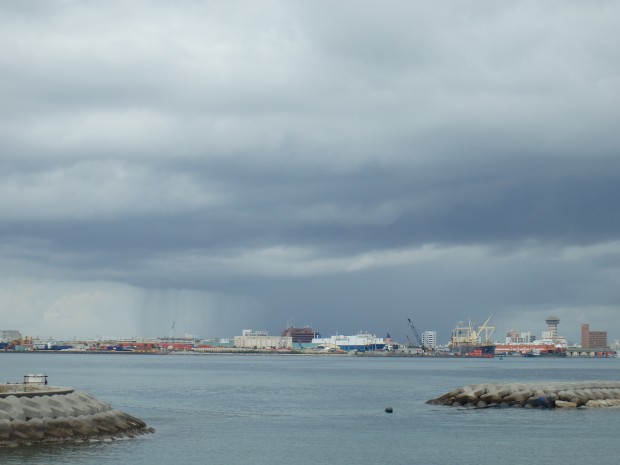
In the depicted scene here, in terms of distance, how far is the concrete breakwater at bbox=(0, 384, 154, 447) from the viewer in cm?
3769

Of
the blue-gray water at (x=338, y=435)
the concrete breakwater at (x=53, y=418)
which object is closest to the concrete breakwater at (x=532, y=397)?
the blue-gray water at (x=338, y=435)

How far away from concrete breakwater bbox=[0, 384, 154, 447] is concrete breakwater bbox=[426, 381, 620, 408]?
3306 centimetres

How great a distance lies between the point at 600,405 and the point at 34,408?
149 feet

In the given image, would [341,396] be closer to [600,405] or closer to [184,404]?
[184,404]

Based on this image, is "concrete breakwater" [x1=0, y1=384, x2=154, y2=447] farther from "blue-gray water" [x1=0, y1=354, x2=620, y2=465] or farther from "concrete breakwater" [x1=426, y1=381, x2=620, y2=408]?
"concrete breakwater" [x1=426, y1=381, x2=620, y2=408]

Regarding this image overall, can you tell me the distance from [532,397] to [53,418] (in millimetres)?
41390

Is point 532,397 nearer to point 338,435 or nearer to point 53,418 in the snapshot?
point 338,435

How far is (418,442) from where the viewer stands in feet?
156

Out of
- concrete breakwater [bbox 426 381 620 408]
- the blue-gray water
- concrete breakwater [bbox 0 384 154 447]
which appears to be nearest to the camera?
concrete breakwater [bbox 0 384 154 447]

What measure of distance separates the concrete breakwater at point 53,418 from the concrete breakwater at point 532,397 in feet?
108

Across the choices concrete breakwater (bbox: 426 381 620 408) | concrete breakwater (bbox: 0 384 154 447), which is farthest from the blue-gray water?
concrete breakwater (bbox: 426 381 620 408)

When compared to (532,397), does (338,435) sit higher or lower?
lower

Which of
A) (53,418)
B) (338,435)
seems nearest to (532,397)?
(338,435)

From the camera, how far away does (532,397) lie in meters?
68.9
